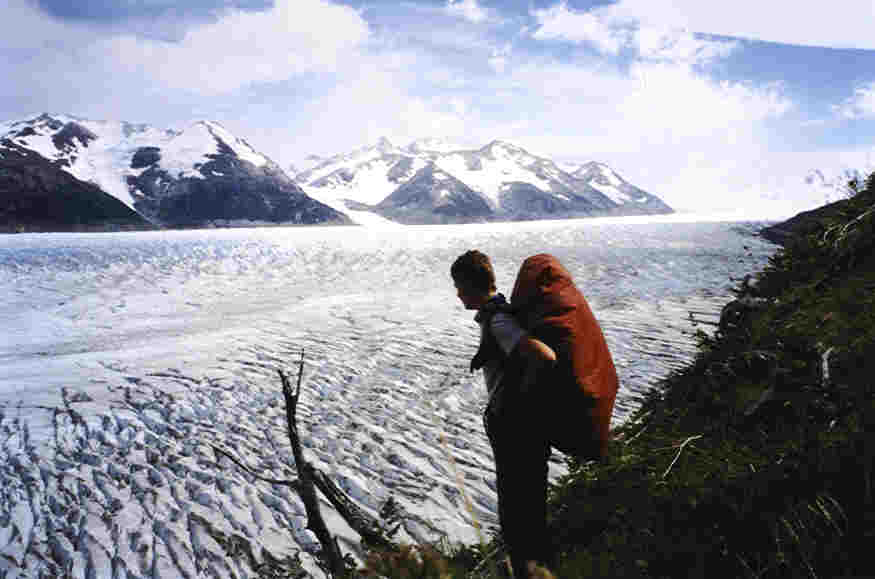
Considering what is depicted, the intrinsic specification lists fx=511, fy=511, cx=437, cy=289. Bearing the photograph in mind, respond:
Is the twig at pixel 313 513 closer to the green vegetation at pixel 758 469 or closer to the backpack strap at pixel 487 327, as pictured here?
the green vegetation at pixel 758 469

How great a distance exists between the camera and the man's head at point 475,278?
416 cm

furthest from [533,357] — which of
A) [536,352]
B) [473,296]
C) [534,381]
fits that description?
[473,296]

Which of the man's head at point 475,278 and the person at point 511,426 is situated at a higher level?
the man's head at point 475,278

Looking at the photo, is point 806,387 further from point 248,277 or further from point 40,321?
point 248,277

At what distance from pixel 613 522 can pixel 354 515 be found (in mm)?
3046

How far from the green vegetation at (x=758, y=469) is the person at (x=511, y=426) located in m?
0.52

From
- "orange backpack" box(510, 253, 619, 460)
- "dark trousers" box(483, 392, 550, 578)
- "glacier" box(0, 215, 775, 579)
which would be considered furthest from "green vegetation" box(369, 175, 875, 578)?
"glacier" box(0, 215, 775, 579)

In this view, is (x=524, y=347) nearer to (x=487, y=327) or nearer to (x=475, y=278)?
(x=487, y=327)

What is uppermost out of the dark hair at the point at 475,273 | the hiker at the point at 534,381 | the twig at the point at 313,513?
the dark hair at the point at 475,273

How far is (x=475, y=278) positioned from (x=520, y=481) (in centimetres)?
164

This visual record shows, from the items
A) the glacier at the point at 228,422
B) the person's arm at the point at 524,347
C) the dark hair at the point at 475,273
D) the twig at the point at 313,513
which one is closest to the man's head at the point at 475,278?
the dark hair at the point at 475,273

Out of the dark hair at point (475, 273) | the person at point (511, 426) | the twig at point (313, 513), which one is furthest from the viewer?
the twig at point (313, 513)

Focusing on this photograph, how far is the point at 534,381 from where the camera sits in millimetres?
3645

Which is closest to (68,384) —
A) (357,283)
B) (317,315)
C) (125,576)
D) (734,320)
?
(125,576)
